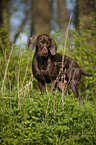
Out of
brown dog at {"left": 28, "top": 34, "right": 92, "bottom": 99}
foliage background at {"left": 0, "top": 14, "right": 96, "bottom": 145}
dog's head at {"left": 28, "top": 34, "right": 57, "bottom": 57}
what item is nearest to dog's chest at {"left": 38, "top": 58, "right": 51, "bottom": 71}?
brown dog at {"left": 28, "top": 34, "right": 92, "bottom": 99}

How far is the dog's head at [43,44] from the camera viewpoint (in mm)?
3670

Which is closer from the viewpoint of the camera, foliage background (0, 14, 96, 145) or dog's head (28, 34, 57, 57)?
foliage background (0, 14, 96, 145)

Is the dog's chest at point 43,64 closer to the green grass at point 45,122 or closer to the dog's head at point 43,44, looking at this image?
the dog's head at point 43,44

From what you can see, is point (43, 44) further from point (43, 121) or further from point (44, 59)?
point (43, 121)

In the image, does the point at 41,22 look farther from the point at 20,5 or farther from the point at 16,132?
the point at 16,132

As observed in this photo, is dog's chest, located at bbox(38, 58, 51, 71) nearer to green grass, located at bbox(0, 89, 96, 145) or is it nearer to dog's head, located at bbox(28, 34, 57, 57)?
dog's head, located at bbox(28, 34, 57, 57)

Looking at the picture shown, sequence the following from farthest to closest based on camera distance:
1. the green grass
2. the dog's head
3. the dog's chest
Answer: the dog's chest, the dog's head, the green grass

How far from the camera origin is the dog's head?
3670mm

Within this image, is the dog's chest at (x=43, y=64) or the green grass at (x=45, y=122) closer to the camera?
the green grass at (x=45, y=122)

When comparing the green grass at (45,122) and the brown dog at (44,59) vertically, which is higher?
the brown dog at (44,59)

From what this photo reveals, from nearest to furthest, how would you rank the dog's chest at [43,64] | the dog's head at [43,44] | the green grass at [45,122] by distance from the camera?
the green grass at [45,122]
the dog's head at [43,44]
the dog's chest at [43,64]

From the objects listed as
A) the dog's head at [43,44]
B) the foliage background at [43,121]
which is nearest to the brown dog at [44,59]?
the dog's head at [43,44]

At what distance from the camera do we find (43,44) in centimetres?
372

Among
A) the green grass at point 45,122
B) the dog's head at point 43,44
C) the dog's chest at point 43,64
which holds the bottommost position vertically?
the green grass at point 45,122
